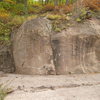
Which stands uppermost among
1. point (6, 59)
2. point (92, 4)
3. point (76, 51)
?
point (92, 4)

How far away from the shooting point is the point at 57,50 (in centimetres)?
794

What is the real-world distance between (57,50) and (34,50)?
46.0 inches

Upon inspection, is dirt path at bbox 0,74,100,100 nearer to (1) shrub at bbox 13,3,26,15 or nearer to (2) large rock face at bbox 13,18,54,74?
(2) large rock face at bbox 13,18,54,74

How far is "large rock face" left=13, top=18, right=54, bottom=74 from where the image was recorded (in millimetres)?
7812

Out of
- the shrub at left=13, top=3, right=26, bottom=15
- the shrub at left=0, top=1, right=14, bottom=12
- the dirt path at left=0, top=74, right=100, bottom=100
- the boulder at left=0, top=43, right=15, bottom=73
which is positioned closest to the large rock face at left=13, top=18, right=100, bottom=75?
the boulder at left=0, top=43, right=15, bottom=73

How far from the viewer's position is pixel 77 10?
9.02 metres

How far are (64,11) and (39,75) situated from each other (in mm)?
4682

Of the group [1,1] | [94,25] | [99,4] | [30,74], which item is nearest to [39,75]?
[30,74]

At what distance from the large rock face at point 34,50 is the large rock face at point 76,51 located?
407 mm

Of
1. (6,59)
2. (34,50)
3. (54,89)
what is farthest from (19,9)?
(54,89)

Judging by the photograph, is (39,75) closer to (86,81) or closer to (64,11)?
(86,81)

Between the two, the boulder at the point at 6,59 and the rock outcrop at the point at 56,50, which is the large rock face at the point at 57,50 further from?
the boulder at the point at 6,59

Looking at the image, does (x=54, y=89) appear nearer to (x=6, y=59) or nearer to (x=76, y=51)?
(x=76, y=51)

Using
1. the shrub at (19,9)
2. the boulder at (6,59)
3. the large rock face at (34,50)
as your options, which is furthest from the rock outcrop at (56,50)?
the shrub at (19,9)
